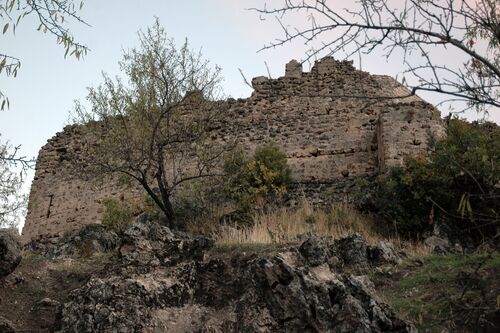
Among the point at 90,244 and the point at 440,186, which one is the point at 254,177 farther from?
the point at 90,244

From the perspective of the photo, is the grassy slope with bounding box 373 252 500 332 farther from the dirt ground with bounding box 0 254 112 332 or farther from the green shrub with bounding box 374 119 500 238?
the dirt ground with bounding box 0 254 112 332

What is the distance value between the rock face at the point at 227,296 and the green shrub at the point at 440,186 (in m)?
4.19

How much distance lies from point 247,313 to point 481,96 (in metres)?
3.91

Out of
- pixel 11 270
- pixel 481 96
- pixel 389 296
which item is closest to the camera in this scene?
pixel 481 96

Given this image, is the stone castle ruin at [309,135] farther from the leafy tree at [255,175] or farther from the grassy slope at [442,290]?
the grassy slope at [442,290]

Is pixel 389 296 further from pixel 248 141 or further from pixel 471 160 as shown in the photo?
pixel 248 141

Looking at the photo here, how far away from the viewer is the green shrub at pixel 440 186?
13.2 meters

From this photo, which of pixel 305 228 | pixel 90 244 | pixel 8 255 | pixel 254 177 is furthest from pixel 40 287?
pixel 254 177

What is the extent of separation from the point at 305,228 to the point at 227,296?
449 centimetres

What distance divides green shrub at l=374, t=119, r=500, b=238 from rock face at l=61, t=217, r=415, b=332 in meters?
4.19

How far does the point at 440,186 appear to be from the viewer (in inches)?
536

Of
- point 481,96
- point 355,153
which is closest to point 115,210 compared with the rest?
point 355,153

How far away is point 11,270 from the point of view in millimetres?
9797

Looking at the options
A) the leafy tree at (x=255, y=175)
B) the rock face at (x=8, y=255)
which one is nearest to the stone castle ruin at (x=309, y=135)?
the leafy tree at (x=255, y=175)
